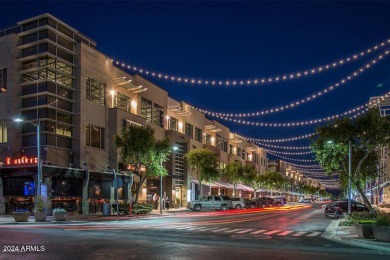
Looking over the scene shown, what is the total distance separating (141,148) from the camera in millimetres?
39844

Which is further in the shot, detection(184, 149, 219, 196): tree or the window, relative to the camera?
detection(184, 149, 219, 196): tree

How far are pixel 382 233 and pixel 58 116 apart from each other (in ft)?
100

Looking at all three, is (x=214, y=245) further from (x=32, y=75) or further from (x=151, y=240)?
(x=32, y=75)

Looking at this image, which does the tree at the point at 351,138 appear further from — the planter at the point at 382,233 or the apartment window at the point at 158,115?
the apartment window at the point at 158,115

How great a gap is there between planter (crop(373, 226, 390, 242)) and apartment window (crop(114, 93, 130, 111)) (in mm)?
34307

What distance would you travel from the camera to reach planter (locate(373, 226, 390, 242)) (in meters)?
16.5

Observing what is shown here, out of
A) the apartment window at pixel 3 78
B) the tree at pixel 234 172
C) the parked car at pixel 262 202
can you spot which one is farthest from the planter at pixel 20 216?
the tree at pixel 234 172

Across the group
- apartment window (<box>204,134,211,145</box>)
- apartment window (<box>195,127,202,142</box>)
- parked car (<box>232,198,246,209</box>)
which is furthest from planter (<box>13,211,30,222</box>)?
apartment window (<box>204,134,211,145</box>)

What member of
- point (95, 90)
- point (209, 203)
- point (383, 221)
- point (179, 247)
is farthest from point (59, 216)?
point (209, 203)

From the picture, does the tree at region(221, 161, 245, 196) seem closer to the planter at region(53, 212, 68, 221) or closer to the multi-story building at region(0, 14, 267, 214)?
the multi-story building at region(0, 14, 267, 214)

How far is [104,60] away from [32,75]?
310 inches

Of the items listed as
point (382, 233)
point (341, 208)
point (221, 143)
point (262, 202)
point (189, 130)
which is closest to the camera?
point (382, 233)

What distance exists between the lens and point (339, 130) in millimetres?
27922

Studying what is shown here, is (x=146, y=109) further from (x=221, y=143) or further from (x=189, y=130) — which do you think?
(x=221, y=143)
